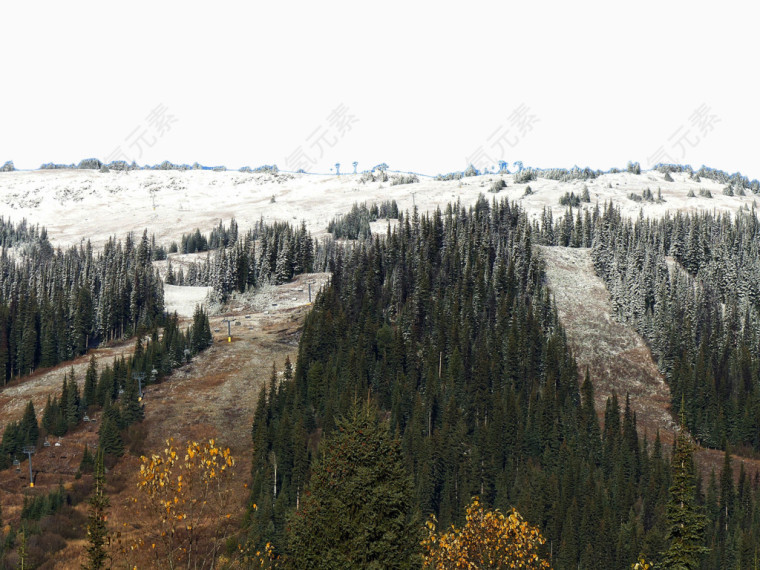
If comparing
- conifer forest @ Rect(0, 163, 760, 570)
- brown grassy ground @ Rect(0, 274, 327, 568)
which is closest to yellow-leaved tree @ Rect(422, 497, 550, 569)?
conifer forest @ Rect(0, 163, 760, 570)

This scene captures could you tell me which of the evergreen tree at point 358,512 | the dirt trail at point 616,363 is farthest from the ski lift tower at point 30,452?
the dirt trail at point 616,363

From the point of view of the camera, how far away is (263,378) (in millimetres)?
155125

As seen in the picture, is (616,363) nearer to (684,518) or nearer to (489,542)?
(684,518)

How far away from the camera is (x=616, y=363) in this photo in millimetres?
171625

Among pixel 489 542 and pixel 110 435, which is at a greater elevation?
pixel 489 542

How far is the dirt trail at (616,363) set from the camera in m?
150

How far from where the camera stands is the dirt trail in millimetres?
150250

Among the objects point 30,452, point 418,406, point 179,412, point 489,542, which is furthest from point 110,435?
point 489,542

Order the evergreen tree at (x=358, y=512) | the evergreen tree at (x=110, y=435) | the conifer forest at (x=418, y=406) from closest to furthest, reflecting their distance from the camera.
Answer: the evergreen tree at (x=358, y=512) → the conifer forest at (x=418, y=406) → the evergreen tree at (x=110, y=435)

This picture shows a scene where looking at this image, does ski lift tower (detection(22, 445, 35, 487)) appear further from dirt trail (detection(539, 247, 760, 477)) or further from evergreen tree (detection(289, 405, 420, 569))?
dirt trail (detection(539, 247, 760, 477))

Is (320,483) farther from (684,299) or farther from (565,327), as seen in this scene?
(684,299)

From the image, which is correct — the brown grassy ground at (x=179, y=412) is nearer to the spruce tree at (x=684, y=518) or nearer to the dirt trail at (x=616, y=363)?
the spruce tree at (x=684, y=518)

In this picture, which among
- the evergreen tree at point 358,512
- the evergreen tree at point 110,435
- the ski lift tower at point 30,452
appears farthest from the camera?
the evergreen tree at point 110,435

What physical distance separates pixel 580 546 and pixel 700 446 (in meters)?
56.2
